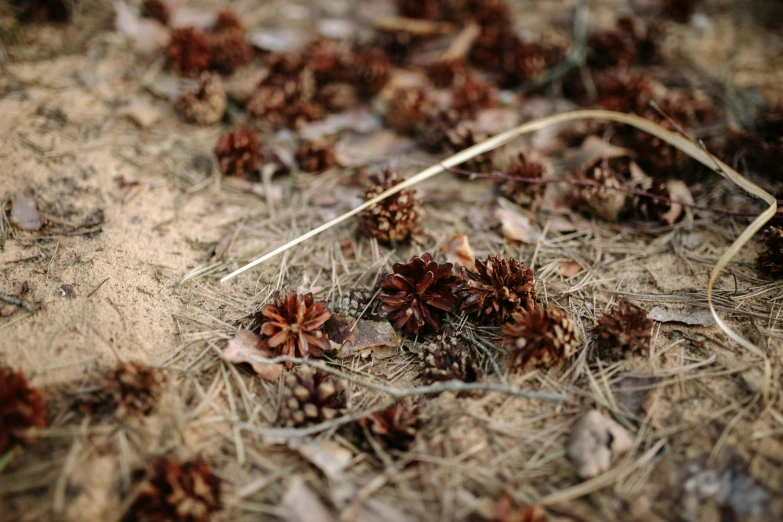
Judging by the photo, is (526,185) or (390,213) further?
(526,185)

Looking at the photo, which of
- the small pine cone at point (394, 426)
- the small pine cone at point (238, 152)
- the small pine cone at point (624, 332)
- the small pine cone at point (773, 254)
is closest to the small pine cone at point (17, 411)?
the small pine cone at point (394, 426)

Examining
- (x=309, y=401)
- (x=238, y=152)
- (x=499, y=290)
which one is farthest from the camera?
(x=238, y=152)

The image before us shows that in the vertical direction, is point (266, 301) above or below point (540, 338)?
above

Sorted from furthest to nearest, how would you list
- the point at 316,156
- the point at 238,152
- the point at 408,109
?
the point at 408,109, the point at 316,156, the point at 238,152

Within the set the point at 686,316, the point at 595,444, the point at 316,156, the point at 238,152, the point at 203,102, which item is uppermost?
the point at 203,102

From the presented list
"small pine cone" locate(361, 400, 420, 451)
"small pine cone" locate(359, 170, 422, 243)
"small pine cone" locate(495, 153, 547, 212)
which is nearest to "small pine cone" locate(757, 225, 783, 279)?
"small pine cone" locate(495, 153, 547, 212)

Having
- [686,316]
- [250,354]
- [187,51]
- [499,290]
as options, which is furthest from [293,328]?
[187,51]

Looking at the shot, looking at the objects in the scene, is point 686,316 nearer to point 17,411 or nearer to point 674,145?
point 674,145
